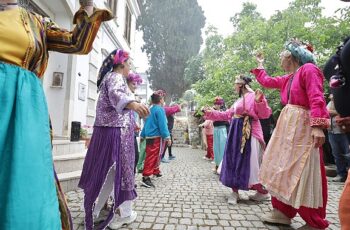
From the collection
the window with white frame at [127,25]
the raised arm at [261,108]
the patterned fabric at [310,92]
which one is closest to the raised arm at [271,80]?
the patterned fabric at [310,92]

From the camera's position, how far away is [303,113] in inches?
124

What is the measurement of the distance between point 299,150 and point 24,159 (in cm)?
265

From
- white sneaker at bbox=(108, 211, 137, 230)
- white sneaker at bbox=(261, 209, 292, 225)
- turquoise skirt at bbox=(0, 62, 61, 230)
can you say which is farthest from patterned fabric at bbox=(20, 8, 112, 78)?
white sneaker at bbox=(261, 209, 292, 225)

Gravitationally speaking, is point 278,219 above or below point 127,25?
below

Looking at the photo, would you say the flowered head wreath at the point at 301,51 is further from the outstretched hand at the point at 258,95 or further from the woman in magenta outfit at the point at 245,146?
the woman in magenta outfit at the point at 245,146

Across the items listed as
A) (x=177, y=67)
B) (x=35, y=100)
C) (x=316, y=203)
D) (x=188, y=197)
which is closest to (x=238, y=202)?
(x=188, y=197)

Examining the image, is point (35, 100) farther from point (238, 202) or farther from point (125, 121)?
point (238, 202)

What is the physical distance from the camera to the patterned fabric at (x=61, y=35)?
1.66 metres

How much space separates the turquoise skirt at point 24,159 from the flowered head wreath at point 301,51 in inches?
111

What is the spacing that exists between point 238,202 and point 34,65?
3.79m

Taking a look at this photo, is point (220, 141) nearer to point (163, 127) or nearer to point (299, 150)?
point (163, 127)

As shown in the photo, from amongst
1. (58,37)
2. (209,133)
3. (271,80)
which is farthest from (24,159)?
(209,133)

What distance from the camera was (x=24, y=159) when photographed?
4.62ft

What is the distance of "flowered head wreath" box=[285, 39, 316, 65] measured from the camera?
3.27 metres
